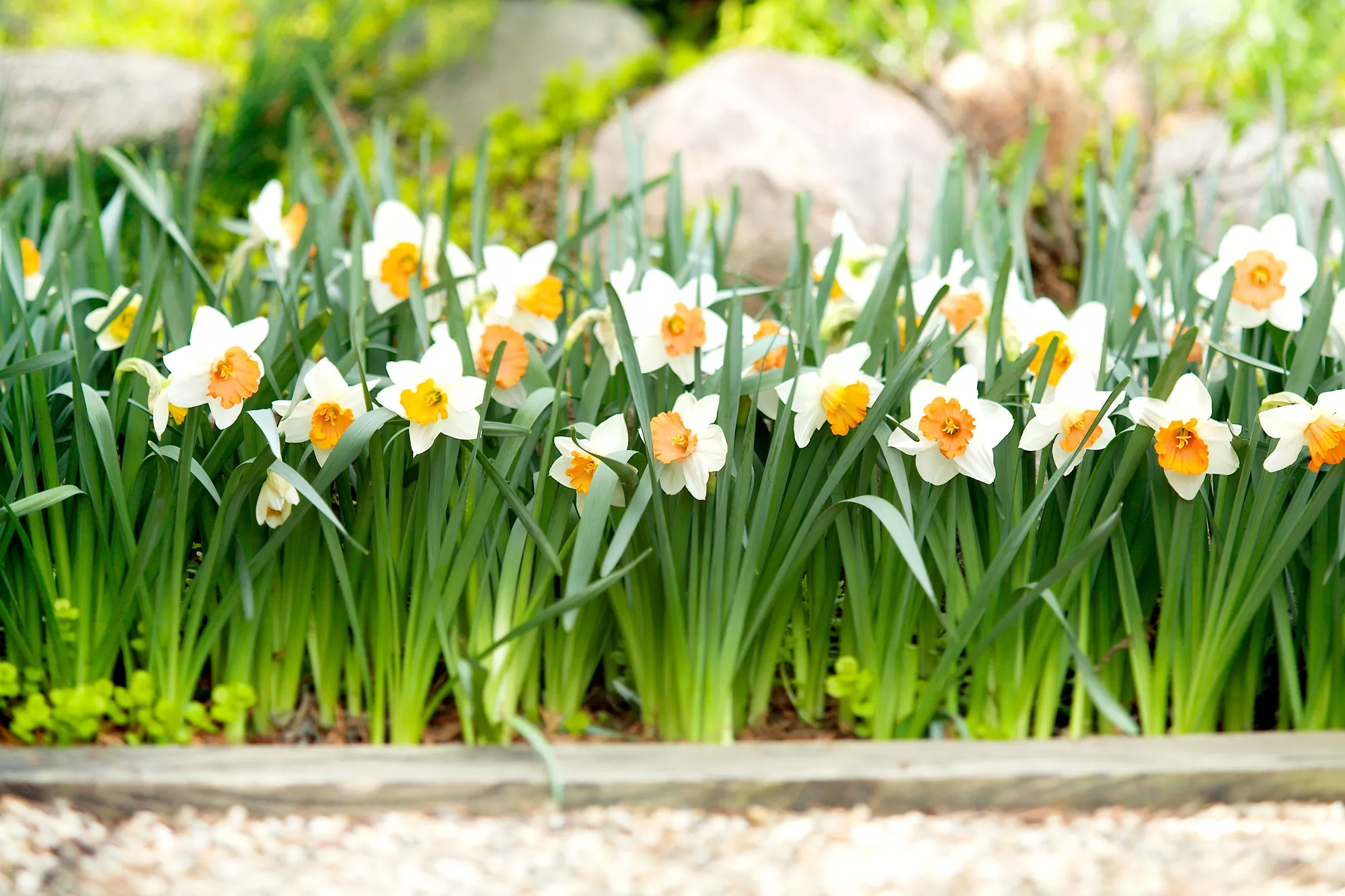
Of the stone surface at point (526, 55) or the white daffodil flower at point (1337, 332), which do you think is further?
the stone surface at point (526, 55)

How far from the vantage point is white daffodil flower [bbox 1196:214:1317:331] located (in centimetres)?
129

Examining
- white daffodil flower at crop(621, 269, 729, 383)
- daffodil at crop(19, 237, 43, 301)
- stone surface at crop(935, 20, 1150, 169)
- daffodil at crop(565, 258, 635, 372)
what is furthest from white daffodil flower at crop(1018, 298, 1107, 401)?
stone surface at crop(935, 20, 1150, 169)

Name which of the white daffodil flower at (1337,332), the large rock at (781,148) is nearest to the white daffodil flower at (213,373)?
the white daffodil flower at (1337,332)

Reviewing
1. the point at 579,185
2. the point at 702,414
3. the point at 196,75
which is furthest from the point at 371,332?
the point at 196,75

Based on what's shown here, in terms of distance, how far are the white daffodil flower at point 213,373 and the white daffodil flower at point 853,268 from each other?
33.2 inches

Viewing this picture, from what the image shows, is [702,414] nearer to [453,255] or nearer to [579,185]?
[453,255]

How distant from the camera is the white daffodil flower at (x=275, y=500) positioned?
112 centimetres

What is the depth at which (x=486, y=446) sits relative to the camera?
126 centimetres

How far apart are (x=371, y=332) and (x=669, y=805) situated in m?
0.78

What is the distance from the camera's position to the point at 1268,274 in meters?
1.30

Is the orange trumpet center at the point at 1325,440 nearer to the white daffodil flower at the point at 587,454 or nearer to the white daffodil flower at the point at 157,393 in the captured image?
the white daffodil flower at the point at 587,454

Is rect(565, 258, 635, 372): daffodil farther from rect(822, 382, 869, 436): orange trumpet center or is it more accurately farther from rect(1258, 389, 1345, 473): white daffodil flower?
rect(1258, 389, 1345, 473): white daffodil flower

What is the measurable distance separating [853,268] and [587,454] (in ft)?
2.07

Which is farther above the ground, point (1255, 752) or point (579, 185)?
point (579, 185)
